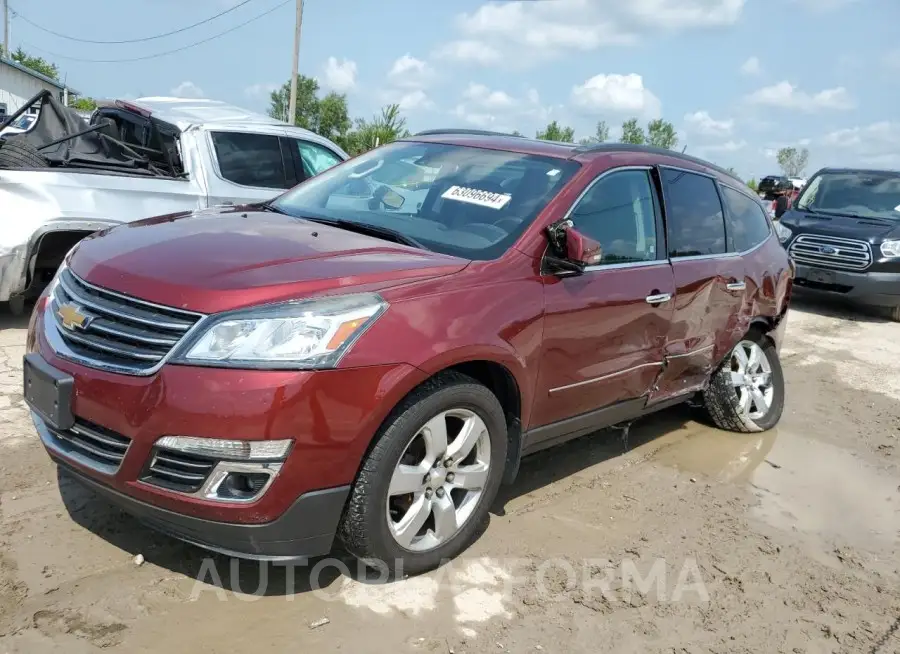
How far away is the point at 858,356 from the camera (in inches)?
331

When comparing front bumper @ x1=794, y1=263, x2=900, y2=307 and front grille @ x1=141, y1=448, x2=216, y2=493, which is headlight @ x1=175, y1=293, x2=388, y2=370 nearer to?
front grille @ x1=141, y1=448, x2=216, y2=493

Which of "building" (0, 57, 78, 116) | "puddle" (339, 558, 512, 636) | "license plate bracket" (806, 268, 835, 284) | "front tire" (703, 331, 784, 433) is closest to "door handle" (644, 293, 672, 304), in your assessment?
"front tire" (703, 331, 784, 433)

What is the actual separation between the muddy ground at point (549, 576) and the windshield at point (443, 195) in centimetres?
136

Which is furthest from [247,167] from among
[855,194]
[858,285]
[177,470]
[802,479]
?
[855,194]

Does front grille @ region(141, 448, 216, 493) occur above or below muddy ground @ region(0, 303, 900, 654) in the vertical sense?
above

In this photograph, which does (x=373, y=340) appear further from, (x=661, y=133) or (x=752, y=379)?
(x=661, y=133)

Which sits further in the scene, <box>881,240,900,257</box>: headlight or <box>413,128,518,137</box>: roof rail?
<box>881,240,900,257</box>: headlight

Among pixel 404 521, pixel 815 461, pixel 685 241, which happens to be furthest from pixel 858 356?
pixel 404 521

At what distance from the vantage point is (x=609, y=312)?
3.79m

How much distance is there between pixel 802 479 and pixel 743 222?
1.65 meters

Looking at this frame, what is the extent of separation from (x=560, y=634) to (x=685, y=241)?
238 centimetres

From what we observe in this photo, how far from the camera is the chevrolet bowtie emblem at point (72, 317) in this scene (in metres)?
2.83

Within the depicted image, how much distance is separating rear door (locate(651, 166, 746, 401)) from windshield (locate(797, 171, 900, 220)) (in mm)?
7410

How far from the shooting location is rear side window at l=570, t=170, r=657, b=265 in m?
3.84
